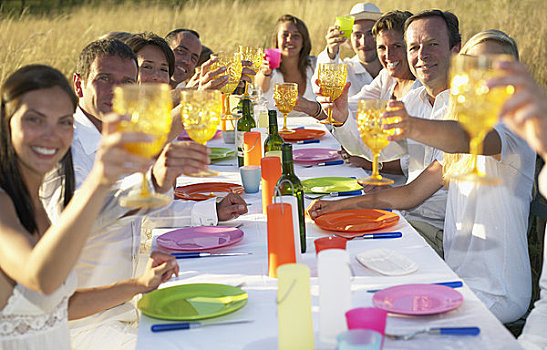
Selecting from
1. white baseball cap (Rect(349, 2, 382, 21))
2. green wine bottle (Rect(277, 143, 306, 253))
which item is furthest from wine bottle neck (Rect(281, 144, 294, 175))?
white baseball cap (Rect(349, 2, 382, 21))

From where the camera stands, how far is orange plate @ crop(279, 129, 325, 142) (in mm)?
4680

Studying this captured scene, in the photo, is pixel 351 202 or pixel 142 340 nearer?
pixel 142 340

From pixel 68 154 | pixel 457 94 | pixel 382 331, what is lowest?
pixel 382 331

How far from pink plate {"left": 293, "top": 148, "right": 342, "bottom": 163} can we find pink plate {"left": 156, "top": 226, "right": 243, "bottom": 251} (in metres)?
1.36

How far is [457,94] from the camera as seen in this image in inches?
73.0

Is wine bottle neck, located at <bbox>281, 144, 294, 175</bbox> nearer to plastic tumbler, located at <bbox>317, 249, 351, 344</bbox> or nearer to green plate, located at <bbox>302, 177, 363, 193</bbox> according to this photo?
green plate, located at <bbox>302, 177, 363, 193</bbox>

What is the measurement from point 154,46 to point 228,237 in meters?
1.83

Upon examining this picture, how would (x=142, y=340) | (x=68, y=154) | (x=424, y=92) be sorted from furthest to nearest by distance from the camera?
(x=424, y=92) → (x=68, y=154) → (x=142, y=340)

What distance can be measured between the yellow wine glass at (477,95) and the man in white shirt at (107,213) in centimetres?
74

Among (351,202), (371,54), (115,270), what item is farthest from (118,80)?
(371,54)

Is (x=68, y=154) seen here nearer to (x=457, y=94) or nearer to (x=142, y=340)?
(x=142, y=340)

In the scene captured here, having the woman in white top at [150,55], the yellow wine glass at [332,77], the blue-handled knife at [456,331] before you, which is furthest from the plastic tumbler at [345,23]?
the blue-handled knife at [456,331]

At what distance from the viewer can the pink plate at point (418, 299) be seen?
182cm

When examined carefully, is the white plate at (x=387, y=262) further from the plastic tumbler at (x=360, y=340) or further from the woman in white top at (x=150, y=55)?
the woman in white top at (x=150, y=55)
